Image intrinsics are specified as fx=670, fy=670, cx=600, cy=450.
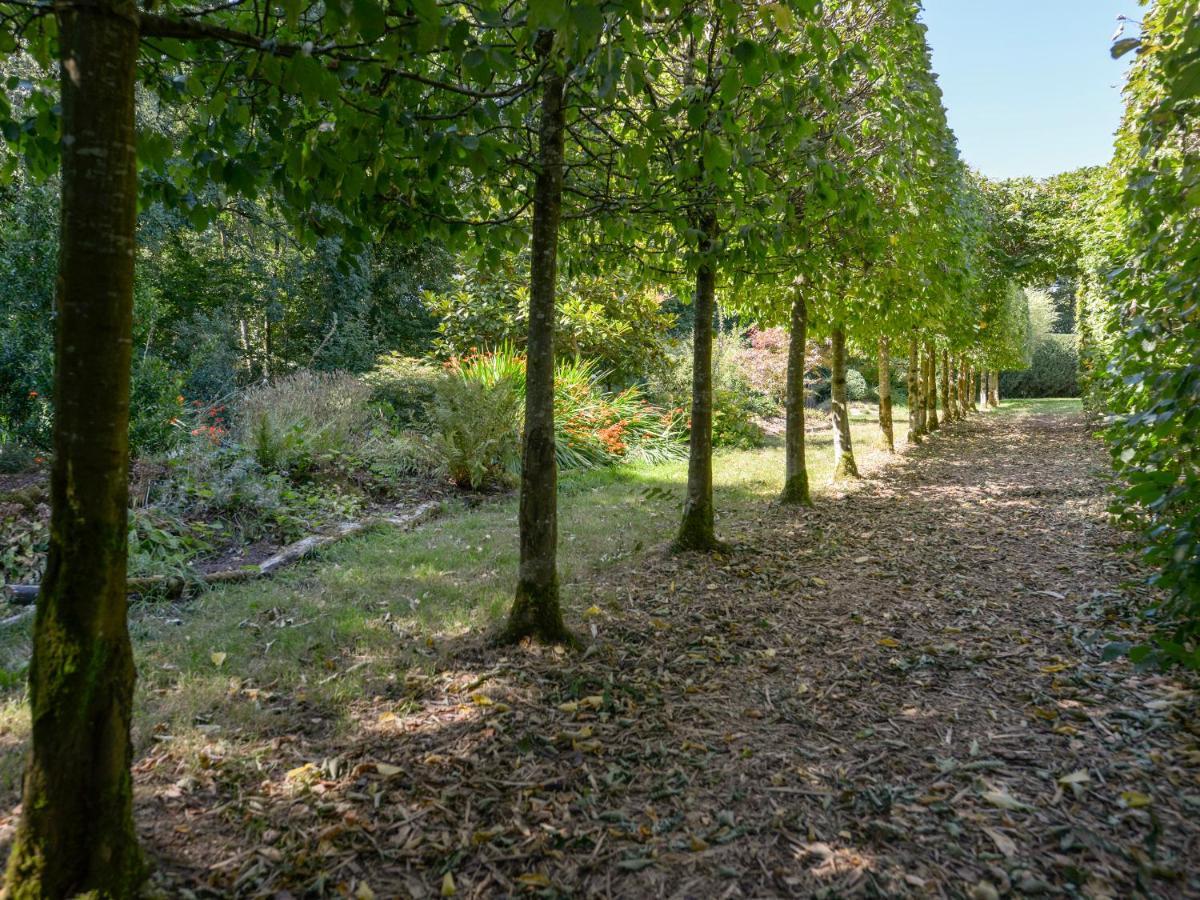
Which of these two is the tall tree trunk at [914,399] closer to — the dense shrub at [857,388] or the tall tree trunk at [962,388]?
the tall tree trunk at [962,388]

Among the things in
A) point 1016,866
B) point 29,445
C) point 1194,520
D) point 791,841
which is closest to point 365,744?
point 791,841

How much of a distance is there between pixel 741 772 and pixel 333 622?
2686 millimetres

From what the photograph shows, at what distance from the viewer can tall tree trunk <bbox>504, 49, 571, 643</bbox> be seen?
11.2 ft

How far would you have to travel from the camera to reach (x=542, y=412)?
3.49 metres

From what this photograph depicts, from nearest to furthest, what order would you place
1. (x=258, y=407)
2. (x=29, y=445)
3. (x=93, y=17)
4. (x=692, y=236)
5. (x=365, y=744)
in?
(x=93, y=17), (x=365, y=744), (x=692, y=236), (x=29, y=445), (x=258, y=407)

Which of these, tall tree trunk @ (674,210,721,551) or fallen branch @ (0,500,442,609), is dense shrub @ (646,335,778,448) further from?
fallen branch @ (0,500,442,609)

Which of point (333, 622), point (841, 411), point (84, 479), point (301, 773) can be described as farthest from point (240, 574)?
point (841, 411)

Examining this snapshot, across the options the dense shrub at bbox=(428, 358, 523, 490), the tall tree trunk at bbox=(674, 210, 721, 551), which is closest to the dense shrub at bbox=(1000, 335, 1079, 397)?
the dense shrub at bbox=(428, 358, 523, 490)

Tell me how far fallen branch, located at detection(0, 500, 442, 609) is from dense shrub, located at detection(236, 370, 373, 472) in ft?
5.15

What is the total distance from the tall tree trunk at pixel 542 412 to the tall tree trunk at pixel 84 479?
188 centimetres

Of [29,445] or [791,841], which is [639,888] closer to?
[791,841]

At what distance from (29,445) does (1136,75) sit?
36.9ft

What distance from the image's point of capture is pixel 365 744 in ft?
9.07

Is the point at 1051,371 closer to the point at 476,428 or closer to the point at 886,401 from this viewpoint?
the point at 886,401
